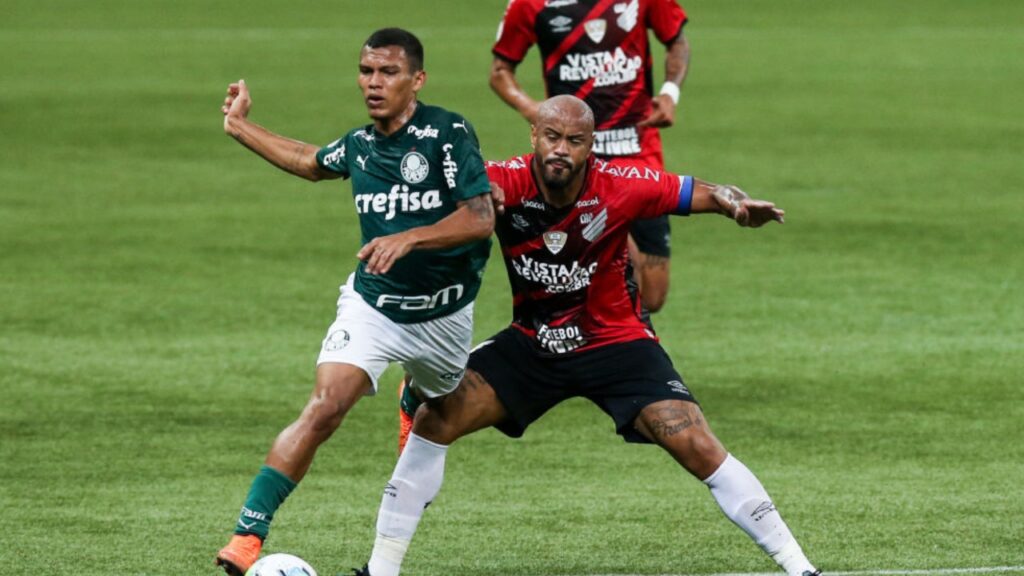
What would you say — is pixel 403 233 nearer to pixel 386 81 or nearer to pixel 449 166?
pixel 449 166

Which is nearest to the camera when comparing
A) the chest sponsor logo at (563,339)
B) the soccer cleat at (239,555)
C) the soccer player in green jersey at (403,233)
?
the soccer cleat at (239,555)

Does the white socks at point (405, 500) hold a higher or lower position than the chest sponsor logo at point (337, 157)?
lower

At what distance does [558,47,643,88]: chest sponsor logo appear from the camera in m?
12.0

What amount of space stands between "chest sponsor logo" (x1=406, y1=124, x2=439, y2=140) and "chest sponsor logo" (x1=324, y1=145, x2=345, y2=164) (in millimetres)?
342

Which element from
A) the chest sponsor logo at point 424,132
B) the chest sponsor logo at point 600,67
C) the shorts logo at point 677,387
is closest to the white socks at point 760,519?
the shorts logo at point 677,387

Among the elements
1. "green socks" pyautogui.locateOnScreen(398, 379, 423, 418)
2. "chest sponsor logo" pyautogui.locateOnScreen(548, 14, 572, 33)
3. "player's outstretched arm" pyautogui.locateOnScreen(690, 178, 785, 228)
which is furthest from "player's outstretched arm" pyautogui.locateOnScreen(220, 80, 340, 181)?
"chest sponsor logo" pyautogui.locateOnScreen(548, 14, 572, 33)

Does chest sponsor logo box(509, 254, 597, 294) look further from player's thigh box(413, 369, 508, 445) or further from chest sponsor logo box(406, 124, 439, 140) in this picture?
chest sponsor logo box(406, 124, 439, 140)

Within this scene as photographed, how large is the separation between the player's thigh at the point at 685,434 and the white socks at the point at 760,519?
0.31ft

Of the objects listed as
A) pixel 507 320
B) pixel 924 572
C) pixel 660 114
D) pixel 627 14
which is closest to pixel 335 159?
pixel 924 572

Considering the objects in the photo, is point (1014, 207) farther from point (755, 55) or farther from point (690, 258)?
point (755, 55)

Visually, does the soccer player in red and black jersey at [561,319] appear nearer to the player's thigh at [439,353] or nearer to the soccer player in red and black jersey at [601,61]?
the player's thigh at [439,353]

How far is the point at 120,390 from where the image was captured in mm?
11859

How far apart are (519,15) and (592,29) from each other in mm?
521

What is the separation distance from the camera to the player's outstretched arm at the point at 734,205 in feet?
25.2
